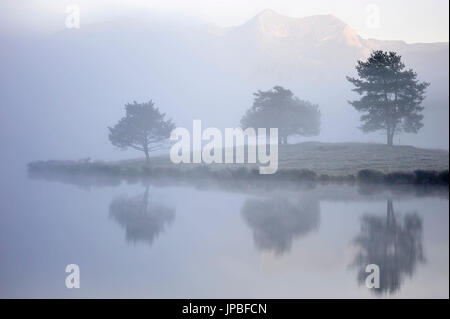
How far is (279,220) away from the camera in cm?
1806

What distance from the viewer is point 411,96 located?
159 ft

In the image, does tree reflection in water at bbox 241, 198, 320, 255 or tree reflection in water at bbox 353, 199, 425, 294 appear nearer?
tree reflection in water at bbox 353, 199, 425, 294

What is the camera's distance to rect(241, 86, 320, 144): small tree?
2311 inches

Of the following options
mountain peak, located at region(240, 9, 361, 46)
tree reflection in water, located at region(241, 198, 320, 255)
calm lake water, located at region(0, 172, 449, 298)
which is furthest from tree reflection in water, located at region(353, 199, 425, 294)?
mountain peak, located at region(240, 9, 361, 46)

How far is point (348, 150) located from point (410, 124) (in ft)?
26.3

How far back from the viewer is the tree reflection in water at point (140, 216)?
1672cm

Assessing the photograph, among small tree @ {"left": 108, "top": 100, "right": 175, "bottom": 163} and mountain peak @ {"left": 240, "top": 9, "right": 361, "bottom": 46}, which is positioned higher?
mountain peak @ {"left": 240, "top": 9, "right": 361, "bottom": 46}

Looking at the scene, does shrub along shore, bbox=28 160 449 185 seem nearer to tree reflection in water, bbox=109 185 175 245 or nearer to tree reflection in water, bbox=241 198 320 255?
tree reflection in water, bbox=241 198 320 255

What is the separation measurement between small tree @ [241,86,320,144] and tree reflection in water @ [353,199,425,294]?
4157cm

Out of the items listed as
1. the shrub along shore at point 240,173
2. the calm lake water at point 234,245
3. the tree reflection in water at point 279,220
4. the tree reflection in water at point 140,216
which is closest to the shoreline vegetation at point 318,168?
the shrub along shore at point 240,173

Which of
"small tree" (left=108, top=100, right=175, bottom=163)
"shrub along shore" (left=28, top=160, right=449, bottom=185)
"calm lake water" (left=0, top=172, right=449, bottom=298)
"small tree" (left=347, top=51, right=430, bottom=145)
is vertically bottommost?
"calm lake water" (left=0, top=172, right=449, bottom=298)

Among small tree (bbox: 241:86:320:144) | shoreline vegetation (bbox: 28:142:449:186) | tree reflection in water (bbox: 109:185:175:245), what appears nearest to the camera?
tree reflection in water (bbox: 109:185:175:245)

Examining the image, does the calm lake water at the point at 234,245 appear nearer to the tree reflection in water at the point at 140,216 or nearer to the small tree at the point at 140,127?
the tree reflection in water at the point at 140,216

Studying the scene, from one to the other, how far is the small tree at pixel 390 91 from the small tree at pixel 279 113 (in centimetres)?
1048
